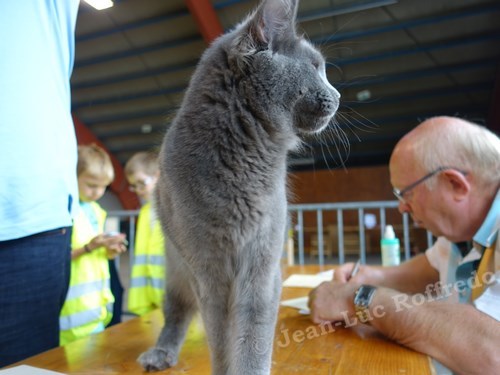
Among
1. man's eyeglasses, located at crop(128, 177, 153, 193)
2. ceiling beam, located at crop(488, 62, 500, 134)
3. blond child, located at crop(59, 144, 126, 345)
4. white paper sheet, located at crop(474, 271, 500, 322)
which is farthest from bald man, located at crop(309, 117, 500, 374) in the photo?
ceiling beam, located at crop(488, 62, 500, 134)

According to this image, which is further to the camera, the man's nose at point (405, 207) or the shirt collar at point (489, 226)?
the man's nose at point (405, 207)

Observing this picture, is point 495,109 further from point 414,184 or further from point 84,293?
point 84,293

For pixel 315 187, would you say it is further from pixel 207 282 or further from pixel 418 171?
pixel 207 282

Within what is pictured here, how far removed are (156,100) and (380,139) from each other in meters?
4.55

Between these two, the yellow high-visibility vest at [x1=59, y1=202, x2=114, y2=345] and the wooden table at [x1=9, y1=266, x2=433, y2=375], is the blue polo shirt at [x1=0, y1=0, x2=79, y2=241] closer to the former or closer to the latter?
the wooden table at [x1=9, y1=266, x2=433, y2=375]

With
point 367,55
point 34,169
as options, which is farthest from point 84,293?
point 367,55

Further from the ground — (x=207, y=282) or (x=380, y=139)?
(x=380, y=139)

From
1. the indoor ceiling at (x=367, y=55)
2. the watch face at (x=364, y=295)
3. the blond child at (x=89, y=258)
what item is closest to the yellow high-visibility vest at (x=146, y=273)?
the blond child at (x=89, y=258)

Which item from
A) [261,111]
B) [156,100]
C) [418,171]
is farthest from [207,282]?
[156,100]

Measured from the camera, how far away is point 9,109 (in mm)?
863

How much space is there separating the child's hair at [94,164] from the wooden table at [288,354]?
0.94m

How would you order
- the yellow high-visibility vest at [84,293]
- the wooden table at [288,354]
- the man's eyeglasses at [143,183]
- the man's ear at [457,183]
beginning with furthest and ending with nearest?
the man's eyeglasses at [143,183] < the yellow high-visibility vest at [84,293] < the man's ear at [457,183] < the wooden table at [288,354]

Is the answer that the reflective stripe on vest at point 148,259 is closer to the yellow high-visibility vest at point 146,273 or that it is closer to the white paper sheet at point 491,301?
the yellow high-visibility vest at point 146,273

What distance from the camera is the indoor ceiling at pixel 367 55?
4324 millimetres
